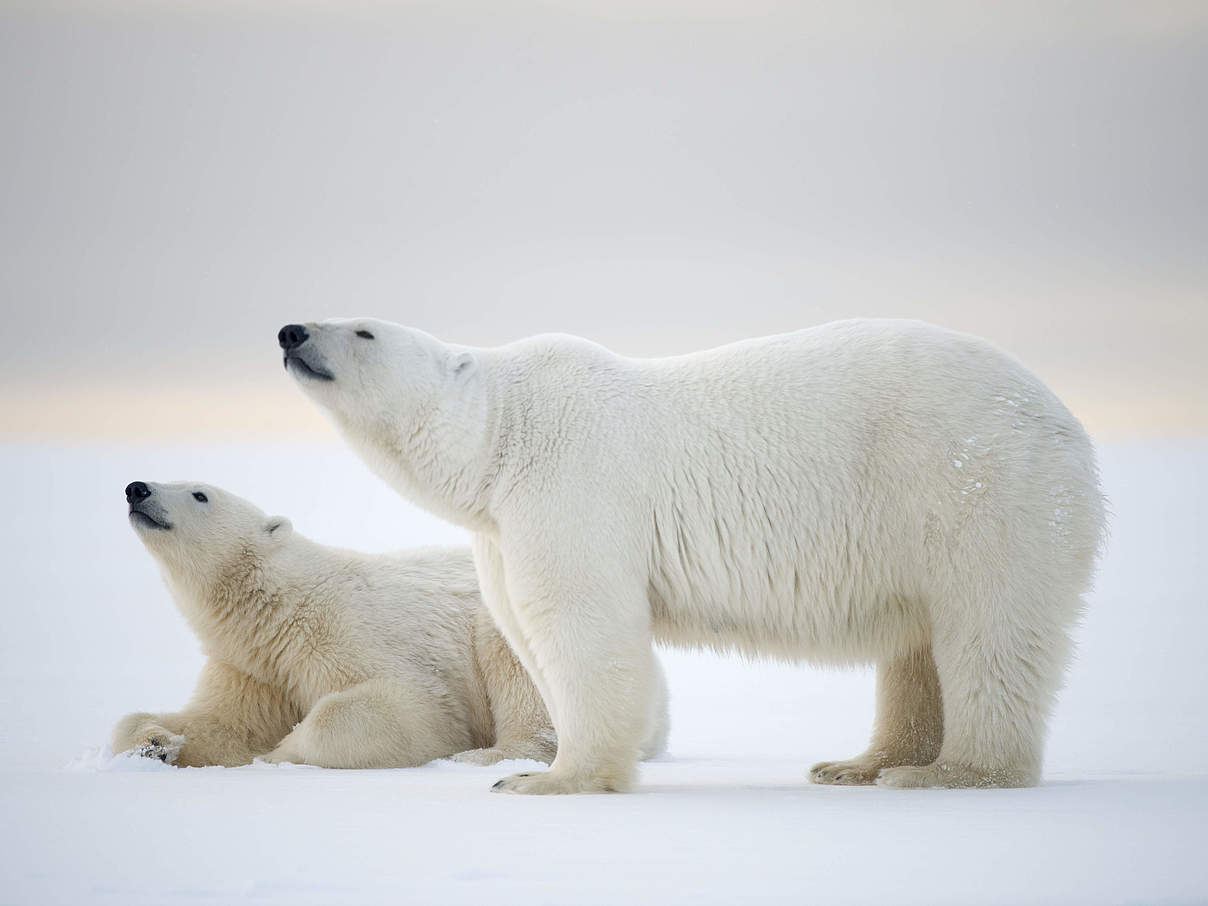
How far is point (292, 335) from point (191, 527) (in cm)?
187

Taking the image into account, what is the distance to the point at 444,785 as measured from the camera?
5227 mm

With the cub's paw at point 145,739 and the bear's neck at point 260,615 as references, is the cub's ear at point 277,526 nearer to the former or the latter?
the bear's neck at point 260,615

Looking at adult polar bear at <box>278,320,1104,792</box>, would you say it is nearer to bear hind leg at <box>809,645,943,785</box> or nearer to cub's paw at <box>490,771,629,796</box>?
cub's paw at <box>490,771,629,796</box>

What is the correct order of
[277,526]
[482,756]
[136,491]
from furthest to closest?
[277,526]
[136,491]
[482,756]

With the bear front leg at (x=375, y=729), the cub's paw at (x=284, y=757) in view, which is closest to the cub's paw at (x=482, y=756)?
the bear front leg at (x=375, y=729)

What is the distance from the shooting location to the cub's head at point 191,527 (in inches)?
262

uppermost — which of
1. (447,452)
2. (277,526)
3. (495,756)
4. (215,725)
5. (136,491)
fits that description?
(447,452)

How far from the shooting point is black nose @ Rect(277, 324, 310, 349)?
525 cm

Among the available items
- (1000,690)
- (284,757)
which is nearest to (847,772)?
(1000,690)

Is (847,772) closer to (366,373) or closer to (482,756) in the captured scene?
(482,756)

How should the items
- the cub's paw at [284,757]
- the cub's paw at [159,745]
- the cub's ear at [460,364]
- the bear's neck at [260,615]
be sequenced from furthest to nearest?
the bear's neck at [260,615], the cub's paw at [284,757], the cub's paw at [159,745], the cub's ear at [460,364]

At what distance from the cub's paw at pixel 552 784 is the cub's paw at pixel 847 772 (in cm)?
109

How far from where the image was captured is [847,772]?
18.6 feet

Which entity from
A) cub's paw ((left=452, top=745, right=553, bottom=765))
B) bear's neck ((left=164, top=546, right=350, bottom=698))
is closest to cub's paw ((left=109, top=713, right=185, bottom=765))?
bear's neck ((left=164, top=546, right=350, bottom=698))
